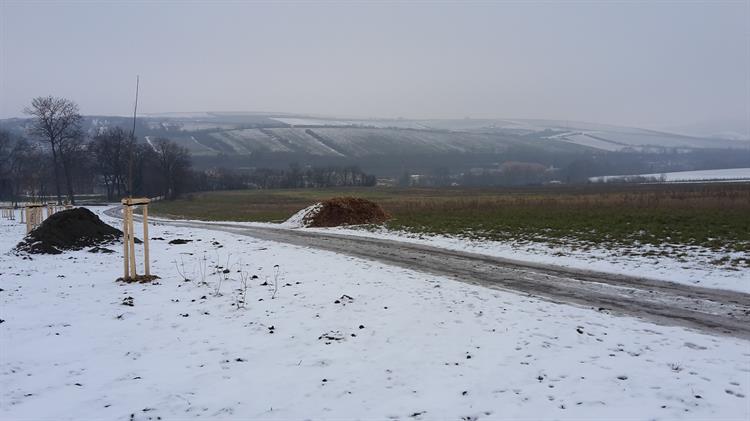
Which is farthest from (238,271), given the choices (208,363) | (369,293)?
(208,363)

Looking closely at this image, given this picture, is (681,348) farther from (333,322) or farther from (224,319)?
(224,319)

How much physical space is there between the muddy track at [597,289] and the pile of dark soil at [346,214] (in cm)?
1172

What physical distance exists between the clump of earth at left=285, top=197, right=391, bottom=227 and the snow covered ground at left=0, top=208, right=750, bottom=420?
18326 millimetres

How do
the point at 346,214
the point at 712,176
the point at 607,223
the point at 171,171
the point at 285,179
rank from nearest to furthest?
the point at 607,223 → the point at 346,214 → the point at 171,171 → the point at 712,176 → the point at 285,179

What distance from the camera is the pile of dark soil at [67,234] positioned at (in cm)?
1655

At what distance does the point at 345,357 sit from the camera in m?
6.86

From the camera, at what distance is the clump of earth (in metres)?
29.5

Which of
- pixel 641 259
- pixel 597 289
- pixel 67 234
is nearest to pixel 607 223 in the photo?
pixel 641 259

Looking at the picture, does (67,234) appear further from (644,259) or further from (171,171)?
(171,171)

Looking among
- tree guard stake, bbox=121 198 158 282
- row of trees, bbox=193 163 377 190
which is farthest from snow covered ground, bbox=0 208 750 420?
row of trees, bbox=193 163 377 190

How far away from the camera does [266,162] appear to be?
7402 inches

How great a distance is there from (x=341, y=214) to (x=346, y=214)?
32cm

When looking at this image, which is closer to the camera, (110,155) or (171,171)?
(110,155)

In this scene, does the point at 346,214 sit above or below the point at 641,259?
above
